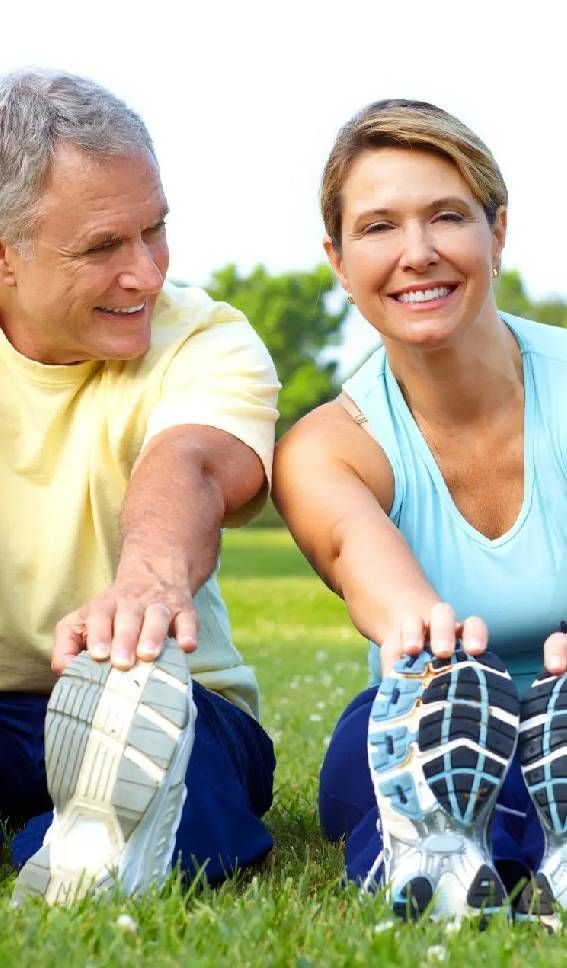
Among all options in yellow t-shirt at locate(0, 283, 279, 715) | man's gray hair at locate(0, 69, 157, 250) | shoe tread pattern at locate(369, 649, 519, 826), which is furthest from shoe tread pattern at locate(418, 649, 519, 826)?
man's gray hair at locate(0, 69, 157, 250)

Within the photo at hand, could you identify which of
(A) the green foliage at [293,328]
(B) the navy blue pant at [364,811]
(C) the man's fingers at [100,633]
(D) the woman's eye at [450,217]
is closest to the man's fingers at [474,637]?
(B) the navy blue pant at [364,811]

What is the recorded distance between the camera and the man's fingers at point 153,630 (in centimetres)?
270

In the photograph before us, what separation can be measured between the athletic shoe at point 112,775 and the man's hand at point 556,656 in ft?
2.16

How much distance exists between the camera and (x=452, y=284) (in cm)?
343

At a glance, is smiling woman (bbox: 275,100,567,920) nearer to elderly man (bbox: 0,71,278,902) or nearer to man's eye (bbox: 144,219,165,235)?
elderly man (bbox: 0,71,278,902)

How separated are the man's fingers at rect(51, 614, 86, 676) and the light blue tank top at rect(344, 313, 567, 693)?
0.90 metres

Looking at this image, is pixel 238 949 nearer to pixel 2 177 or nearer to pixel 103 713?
pixel 103 713

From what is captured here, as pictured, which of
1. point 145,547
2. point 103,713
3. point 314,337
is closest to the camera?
point 103,713

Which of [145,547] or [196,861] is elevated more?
[145,547]

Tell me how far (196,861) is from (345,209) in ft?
5.17

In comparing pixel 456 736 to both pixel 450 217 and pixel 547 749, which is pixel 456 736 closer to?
pixel 547 749

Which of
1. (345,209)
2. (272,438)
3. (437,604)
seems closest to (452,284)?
(345,209)

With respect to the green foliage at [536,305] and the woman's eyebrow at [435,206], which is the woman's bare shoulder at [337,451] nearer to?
the woman's eyebrow at [435,206]

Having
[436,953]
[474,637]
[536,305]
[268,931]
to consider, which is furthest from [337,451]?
[536,305]
